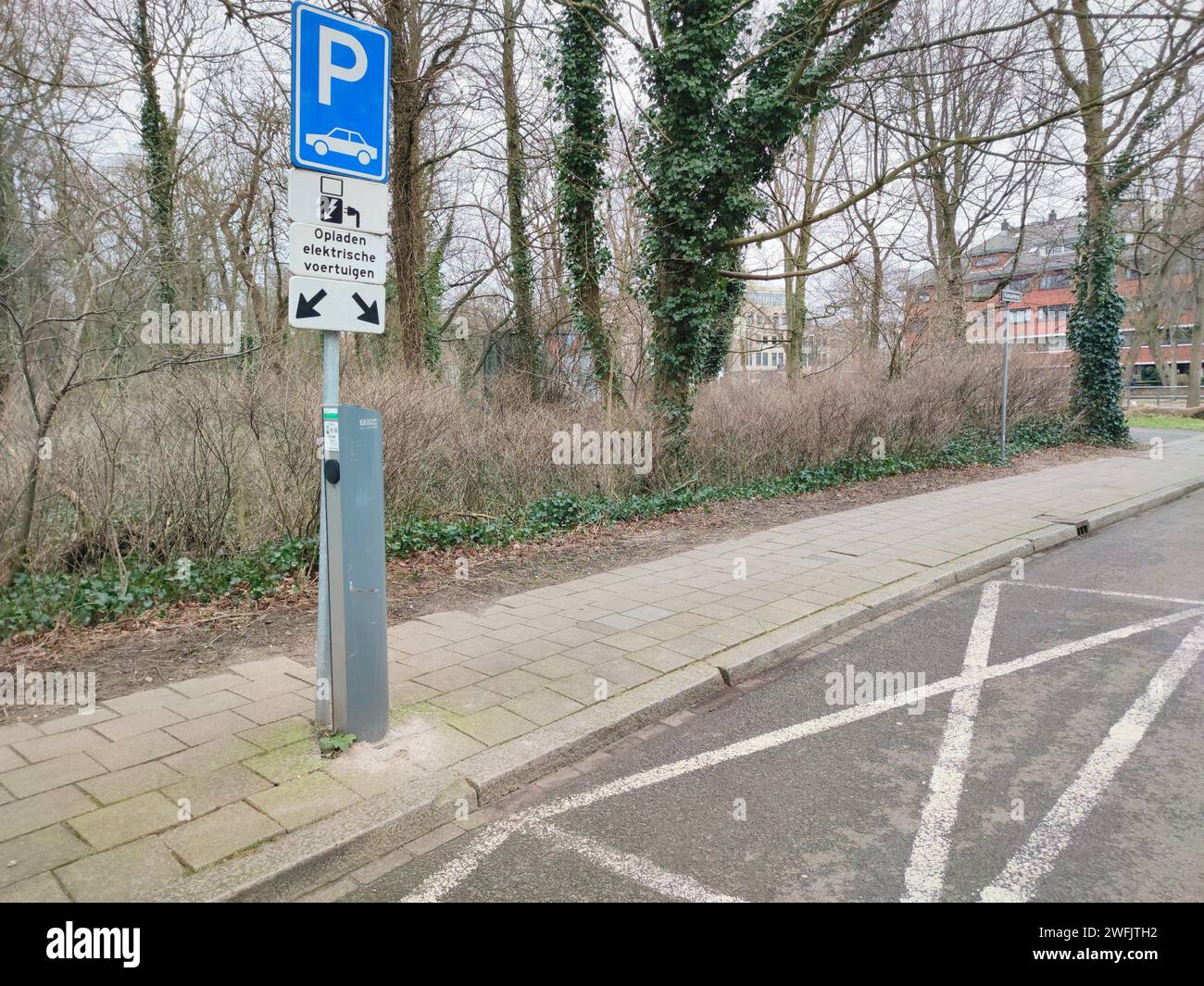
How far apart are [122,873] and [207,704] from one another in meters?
1.58

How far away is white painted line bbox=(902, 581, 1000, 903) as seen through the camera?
115 inches

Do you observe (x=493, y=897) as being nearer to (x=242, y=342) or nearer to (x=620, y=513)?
(x=620, y=513)

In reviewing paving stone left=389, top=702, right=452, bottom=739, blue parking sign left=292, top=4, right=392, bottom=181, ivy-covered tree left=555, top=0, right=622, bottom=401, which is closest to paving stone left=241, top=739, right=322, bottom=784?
paving stone left=389, top=702, right=452, bottom=739

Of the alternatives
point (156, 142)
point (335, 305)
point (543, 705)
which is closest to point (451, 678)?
point (543, 705)

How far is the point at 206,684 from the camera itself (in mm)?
4609

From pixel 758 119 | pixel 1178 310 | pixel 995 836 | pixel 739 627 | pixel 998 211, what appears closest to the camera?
pixel 995 836

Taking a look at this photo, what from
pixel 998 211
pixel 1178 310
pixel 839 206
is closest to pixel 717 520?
pixel 839 206

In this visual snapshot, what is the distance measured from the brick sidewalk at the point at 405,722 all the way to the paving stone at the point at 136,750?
1 cm

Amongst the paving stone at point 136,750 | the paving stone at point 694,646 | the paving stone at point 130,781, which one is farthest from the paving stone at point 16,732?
the paving stone at point 694,646

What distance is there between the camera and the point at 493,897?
2.88 meters

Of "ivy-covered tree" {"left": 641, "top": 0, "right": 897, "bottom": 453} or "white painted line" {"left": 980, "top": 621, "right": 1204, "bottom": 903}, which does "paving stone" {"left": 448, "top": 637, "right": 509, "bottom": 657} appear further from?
"ivy-covered tree" {"left": 641, "top": 0, "right": 897, "bottom": 453}
